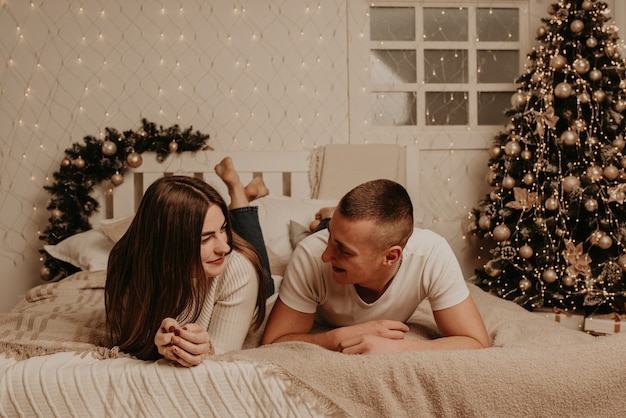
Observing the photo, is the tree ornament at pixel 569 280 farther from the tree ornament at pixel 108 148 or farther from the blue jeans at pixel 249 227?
the tree ornament at pixel 108 148

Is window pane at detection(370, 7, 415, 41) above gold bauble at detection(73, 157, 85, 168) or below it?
above

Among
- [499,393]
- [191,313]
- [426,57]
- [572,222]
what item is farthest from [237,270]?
[426,57]

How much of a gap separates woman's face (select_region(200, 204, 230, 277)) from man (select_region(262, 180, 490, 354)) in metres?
0.20

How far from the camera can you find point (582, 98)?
2.73 meters

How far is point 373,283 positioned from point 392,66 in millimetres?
2242

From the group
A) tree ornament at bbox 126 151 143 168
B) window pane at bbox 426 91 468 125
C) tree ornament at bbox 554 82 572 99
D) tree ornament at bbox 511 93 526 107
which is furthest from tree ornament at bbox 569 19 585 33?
tree ornament at bbox 126 151 143 168

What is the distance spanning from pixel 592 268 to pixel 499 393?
1.80m

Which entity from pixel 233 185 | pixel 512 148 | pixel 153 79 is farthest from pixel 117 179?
pixel 512 148

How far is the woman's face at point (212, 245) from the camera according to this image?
1.44 metres

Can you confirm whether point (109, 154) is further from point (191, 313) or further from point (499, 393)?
point (499, 393)

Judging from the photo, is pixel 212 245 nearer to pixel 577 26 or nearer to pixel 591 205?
pixel 591 205

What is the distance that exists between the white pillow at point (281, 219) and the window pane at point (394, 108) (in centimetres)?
86

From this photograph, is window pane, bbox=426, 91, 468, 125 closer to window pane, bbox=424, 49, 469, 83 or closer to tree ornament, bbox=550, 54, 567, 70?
window pane, bbox=424, 49, 469, 83

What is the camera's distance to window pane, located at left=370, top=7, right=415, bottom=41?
3439 millimetres
